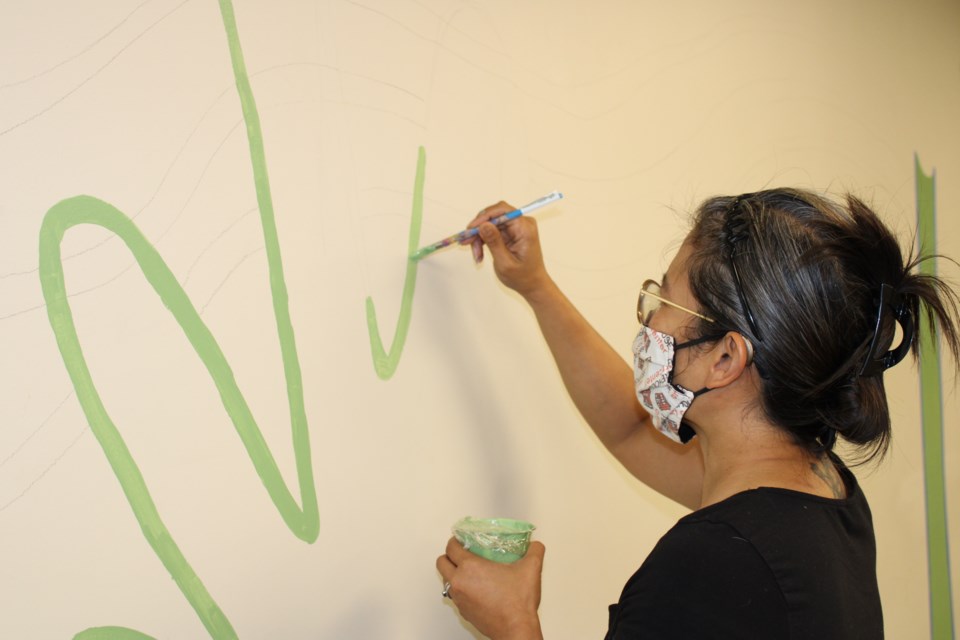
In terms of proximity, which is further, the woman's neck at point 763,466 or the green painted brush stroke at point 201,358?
the woman's neck at point 763,466

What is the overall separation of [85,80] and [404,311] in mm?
409

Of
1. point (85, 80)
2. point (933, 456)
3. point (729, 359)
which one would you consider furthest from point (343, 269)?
point (933, 456)

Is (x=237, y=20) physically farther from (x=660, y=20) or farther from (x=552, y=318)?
(x=660, y=20)

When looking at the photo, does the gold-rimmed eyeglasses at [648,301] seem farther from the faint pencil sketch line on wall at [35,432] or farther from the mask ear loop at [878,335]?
the faint pencil sketch line on wall at [35,432]

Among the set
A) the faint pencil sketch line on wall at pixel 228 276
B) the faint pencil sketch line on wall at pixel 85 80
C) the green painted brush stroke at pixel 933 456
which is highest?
the faint pencil sketch line on wall at pixel 85 80

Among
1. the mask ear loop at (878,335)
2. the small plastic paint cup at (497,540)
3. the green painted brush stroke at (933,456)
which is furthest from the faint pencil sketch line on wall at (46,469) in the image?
the green painted brush stroke at (933,456)

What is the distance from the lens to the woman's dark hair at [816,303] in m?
0.77

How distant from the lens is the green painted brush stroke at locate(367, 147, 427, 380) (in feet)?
2.94

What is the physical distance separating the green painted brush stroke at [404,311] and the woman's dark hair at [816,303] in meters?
0.34

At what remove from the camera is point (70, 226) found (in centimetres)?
68

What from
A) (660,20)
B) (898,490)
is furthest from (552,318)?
(898,490)

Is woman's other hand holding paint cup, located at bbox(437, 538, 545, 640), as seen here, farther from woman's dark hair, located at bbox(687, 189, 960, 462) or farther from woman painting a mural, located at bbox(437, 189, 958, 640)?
woman's dark hair, located at bbox(687, 189, 960, 462)

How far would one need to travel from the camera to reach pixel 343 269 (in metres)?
0.87

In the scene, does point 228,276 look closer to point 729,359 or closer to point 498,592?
point 498,592
